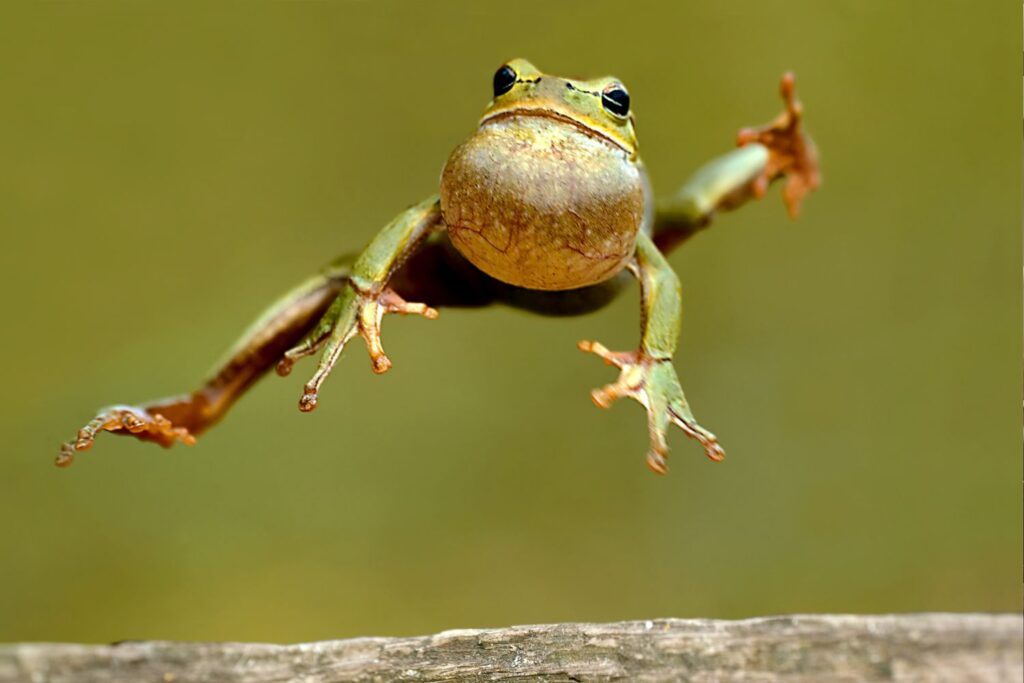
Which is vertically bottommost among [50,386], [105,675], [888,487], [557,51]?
[105,675]

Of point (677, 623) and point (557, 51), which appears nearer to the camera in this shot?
point (677, 623)

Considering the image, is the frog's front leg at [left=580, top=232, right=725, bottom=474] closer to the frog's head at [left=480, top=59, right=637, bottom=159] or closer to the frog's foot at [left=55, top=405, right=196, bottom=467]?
the frog's head at [left=480, top=59, right=637, bottom=159]

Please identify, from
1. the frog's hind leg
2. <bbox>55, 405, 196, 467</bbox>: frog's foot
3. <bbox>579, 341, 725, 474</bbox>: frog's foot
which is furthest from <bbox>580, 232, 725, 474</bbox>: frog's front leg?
<bbox>55, 405, 196, 467</bbox>: frog's foot

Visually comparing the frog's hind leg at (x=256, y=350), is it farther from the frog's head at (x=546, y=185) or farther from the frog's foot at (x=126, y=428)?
the frog's head at (x=546, y=185)

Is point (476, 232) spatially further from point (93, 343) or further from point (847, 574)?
point (847, 574)

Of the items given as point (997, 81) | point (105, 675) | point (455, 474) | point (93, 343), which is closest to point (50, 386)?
point (93, 343)

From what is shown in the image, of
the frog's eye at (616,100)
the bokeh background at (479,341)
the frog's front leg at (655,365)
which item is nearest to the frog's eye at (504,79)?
the frog's eye at (616,100)

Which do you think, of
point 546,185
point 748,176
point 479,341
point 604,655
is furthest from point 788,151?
point 479,341
